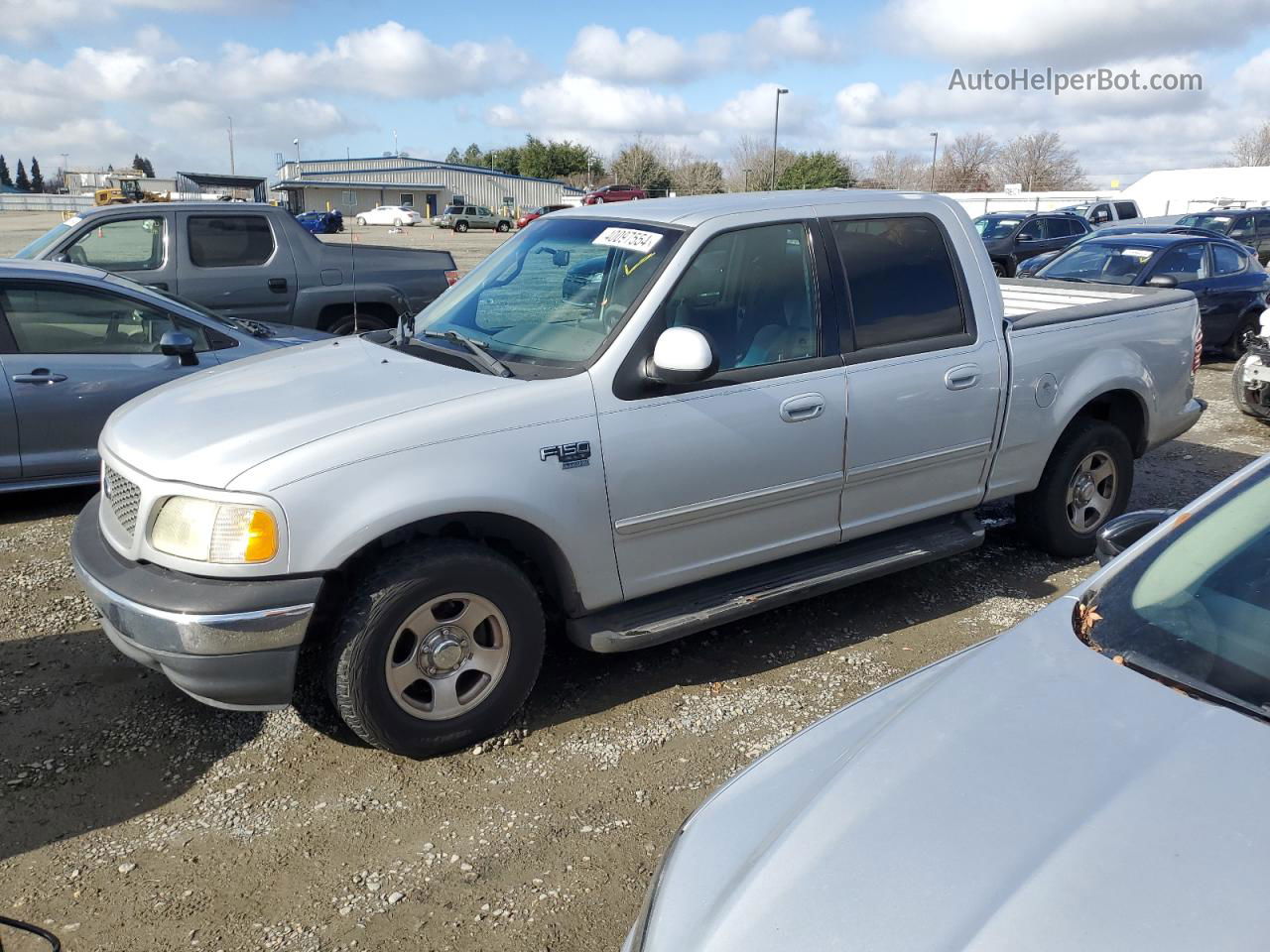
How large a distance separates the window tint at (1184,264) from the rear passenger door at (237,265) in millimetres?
9448

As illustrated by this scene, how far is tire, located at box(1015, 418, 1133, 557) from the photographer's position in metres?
5.30

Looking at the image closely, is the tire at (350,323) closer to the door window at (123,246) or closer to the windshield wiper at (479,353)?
the door window at (123,246)

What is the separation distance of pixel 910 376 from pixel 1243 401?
21.2ft

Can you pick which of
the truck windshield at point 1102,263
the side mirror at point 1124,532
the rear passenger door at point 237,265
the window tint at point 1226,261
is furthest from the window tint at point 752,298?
the window tint at point 1226,261

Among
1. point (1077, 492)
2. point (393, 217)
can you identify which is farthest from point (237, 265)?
point (393, 217)

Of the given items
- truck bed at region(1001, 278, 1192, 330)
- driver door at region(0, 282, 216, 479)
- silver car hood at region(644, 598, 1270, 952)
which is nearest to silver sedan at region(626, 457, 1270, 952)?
silver car hood at region(644, 598, 1270, 952)

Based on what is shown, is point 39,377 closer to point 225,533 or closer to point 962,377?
point 225,533

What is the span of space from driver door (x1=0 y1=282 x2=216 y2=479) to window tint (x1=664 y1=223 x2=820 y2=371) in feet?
12.3

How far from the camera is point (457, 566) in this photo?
11.4 feet

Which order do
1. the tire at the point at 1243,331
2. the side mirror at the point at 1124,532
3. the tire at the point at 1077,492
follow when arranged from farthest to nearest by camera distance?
1. the tire at the point at 1243,331
2. the tire at the point at 1077,492
3. the side mirror at the point at 1124,532

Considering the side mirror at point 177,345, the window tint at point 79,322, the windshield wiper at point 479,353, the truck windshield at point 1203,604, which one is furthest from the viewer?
the window tint at point 79,322

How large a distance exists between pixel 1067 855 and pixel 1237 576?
1.03m

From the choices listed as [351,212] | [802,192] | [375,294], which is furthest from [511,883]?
[351,212]

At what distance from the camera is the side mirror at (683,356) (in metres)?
3.63
